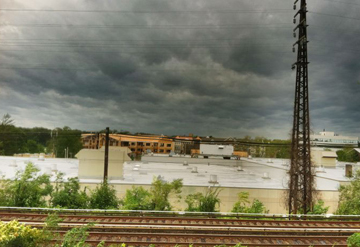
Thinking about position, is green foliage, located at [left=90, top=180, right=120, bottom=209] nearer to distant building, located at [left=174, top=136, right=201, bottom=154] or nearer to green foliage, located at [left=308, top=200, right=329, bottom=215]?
green foliage, located at [left=308, top=200, right=329, bottom=215]

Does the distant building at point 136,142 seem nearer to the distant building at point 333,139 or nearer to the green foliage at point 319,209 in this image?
the green foliage at point 319,209

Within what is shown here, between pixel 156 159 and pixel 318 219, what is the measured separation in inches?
597

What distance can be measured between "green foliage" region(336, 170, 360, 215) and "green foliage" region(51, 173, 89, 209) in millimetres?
12857

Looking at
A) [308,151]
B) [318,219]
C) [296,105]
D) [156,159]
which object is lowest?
[318,219]

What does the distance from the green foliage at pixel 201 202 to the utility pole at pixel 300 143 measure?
150 inches

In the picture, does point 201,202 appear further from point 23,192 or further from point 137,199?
point 23,192

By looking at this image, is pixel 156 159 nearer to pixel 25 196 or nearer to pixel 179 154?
pixel 179 154

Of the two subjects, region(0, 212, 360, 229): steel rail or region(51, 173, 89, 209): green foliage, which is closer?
region(0, 212, 360, 229): steel rail

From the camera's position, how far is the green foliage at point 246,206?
1165 cm

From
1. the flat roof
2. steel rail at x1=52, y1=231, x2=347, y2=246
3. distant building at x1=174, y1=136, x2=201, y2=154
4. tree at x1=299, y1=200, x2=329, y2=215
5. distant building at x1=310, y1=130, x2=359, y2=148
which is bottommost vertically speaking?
steel rail at x1=52, y1=231, x2=347, y2=246

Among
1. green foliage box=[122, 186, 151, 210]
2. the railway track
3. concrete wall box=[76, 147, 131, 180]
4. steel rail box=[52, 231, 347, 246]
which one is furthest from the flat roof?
steel rail box=[52, 231, 347, 246]

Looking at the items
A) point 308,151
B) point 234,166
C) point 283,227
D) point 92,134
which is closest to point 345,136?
point 234,166

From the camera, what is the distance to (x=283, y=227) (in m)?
9.36

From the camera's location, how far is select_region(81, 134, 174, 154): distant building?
712 inches
